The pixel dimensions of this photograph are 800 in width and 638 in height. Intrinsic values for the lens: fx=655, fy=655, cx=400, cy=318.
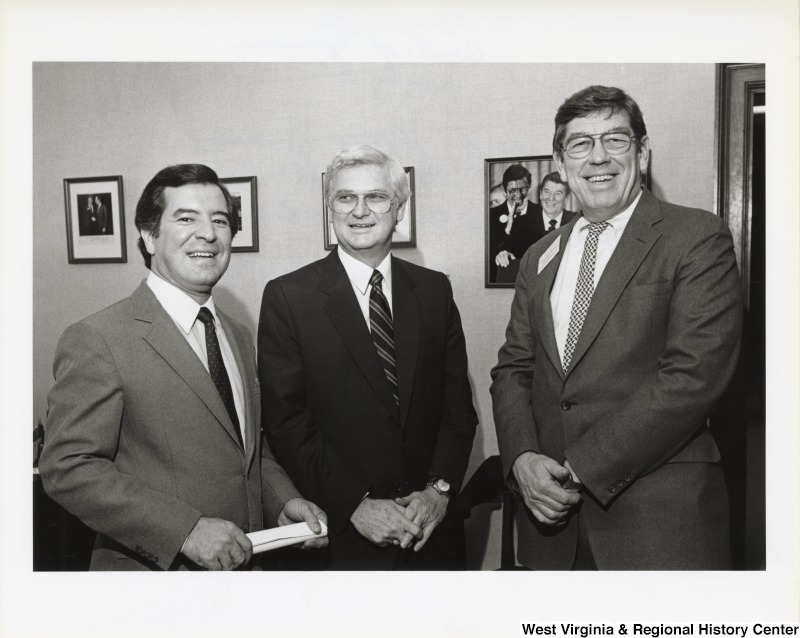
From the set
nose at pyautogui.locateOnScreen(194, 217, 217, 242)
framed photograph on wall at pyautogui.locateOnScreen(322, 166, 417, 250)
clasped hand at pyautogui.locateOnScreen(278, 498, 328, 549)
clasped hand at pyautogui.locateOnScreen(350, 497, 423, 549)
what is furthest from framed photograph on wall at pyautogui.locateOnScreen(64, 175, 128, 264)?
clasped hand at pyautogui.locateOnScreen(350, 497, 423, 549)

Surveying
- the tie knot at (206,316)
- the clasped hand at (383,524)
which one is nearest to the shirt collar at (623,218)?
the clasped hand at (383,524)

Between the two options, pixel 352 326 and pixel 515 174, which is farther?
pixel 515 174

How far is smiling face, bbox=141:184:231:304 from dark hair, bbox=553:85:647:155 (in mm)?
1000

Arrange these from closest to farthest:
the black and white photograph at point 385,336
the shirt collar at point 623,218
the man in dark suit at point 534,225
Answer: the black and white photograph at point 385,336, the shirt collar at point 623,218, the man in dark suit at point 534,225

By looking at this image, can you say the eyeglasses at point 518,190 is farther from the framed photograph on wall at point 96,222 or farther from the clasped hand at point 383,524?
the framed photograph on wall at point 96,222

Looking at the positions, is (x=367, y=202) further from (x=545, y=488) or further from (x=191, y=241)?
(x=545, y=488)

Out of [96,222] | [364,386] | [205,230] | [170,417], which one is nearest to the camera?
[170,417]

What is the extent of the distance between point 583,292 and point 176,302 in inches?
43.3

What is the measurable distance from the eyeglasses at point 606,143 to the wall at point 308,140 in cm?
17

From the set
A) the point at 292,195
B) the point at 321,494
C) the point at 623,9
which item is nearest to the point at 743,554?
the point at 321,494

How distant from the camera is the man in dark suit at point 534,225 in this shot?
2010 mm

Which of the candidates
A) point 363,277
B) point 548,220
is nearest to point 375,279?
point 363,277

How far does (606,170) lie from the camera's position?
179 cm

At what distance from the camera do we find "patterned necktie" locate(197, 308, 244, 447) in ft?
5.77
